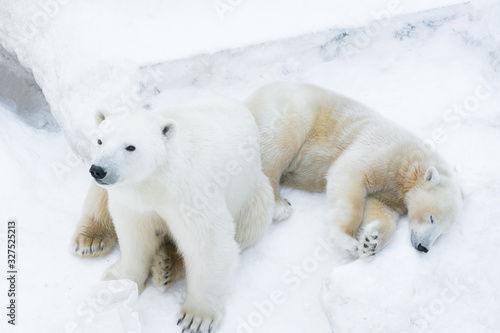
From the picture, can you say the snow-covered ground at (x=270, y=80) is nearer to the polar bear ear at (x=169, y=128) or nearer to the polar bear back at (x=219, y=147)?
the polar bear back at (x=219, y=147)

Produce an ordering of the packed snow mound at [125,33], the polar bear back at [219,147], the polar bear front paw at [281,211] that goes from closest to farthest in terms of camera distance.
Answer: the polar bear back at [219,147] < the polar bear front paw at [281,211] < the packed snow mound at [125,33]

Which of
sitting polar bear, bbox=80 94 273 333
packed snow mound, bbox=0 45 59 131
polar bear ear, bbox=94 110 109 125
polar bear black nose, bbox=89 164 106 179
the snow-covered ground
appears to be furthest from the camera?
packed snow mound, bbox=0 45 59 131

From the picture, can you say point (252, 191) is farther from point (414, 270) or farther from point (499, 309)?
point (499, 309)

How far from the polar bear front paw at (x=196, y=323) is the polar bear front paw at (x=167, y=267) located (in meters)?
0.31

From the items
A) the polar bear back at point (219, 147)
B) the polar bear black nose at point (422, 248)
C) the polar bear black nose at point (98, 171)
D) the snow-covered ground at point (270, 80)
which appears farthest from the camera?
the polar bear black nose at point (422, 248)

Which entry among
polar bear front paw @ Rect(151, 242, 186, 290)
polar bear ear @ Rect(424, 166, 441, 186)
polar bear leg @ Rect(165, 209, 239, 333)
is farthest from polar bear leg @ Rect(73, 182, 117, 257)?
polar bear ear @ Rect(424, 166, 441, 186)

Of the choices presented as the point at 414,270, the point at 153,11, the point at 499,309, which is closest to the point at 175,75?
the point at 153,11

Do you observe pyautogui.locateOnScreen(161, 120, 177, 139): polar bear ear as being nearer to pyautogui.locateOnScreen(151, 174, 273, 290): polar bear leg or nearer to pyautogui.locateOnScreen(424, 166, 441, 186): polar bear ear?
pyautogui.locateOnScreen(151, 174, 273, 290): polar bear leg

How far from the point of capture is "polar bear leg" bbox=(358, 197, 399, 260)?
12.2 ft

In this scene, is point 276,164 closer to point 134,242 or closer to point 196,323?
point 134,242

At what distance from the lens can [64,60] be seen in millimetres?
5152

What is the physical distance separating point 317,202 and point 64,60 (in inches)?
107

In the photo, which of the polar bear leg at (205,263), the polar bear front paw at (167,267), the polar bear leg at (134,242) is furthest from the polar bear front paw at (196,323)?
the polar bear leg at (134,242)

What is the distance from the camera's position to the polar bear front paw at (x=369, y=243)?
3.69m
